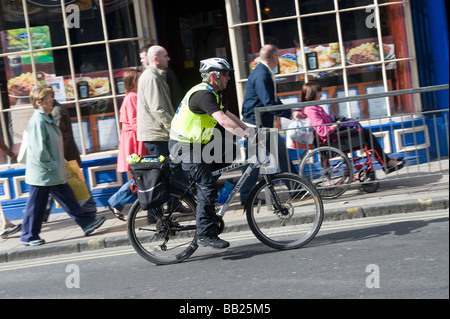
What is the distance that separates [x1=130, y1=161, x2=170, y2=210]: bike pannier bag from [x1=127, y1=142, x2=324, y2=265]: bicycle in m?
0.11

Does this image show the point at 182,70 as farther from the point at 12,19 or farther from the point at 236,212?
the point at 236,212

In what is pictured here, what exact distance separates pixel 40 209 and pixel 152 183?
2118 mm

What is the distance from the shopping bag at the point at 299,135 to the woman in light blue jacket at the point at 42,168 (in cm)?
231

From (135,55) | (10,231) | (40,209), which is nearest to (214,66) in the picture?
(40,209)

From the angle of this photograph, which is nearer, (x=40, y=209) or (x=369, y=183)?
(x=40, y=209)

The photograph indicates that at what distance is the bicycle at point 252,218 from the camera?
20.9 feet

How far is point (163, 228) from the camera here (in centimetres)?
638

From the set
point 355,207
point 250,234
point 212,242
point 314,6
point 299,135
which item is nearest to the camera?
point 212,242

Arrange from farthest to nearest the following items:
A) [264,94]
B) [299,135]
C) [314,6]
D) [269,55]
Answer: [314,6] → [269,55] → [264,94] → [299,135]

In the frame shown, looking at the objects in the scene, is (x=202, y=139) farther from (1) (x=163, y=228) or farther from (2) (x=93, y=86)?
(2) (x=93, y=86)

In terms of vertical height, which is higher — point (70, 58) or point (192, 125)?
point (70, 58)

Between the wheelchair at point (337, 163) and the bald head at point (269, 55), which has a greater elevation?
the bald head at point (269, 55)

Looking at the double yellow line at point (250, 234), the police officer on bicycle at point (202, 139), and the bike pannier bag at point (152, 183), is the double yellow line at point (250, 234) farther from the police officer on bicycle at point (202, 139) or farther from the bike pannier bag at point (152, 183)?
the bike pannier bag at point (152, 183)

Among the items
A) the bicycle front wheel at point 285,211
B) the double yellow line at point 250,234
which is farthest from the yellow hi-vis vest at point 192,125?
the double yellow line at point 250,234
